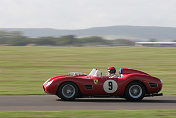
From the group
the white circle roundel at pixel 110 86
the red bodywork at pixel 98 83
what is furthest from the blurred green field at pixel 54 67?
the white circle roundel at pixel 110 86

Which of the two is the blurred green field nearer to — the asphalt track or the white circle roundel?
the asphalt track

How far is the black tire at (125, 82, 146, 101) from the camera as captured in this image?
1122 cm

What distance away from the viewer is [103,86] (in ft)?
36.3

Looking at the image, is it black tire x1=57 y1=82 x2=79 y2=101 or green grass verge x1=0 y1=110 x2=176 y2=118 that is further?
black tire x1=57 y1=82 x2=79 y2=101

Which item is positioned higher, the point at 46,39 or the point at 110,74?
the point at 46,39

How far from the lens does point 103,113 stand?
823 cm

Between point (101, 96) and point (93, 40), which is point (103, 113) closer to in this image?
point (101, 96)

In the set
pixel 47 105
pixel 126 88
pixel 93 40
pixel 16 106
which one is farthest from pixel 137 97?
pixel 93 40

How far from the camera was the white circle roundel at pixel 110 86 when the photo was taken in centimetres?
1109

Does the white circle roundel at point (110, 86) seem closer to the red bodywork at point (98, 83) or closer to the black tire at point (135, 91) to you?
the red bodywork at point (98, 83)

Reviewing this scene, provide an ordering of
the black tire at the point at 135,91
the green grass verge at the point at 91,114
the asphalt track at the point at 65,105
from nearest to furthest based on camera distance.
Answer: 1. the green grass verge at the point at 91,114
2. the asphalt track at the point at 65,105
3. the black tire at the point at 135,91

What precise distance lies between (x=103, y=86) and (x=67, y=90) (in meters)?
1.05

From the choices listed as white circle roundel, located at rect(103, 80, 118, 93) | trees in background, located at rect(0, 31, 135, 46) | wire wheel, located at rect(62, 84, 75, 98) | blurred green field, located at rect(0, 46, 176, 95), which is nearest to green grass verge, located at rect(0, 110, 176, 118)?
white circle roundel, located at rect(103, 80, 118, 93)

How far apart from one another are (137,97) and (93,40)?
101m
